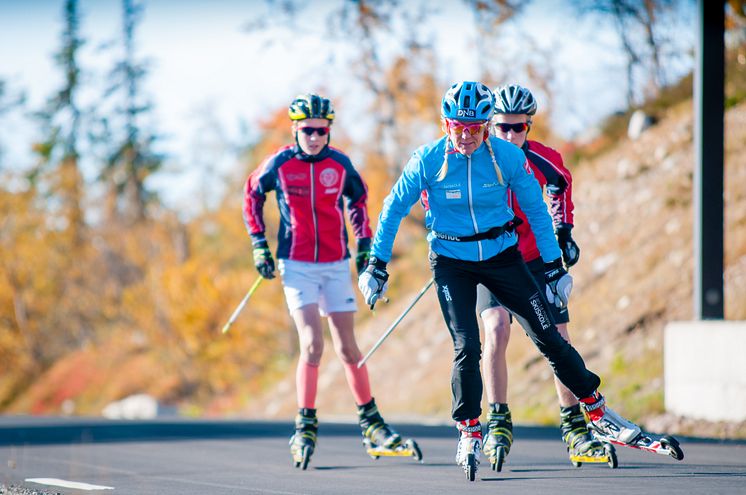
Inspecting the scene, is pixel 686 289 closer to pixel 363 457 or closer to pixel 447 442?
pixel 447 442

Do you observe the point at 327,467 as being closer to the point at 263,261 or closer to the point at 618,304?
the point at 263,261

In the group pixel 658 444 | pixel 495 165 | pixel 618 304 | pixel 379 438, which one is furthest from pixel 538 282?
pixel 618 304

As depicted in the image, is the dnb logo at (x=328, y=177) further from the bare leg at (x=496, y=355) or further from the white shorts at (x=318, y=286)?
the bare leg at (x=496, y=355)

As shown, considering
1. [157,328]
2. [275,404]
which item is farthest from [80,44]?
[275,404]

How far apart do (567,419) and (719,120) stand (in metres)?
5.55

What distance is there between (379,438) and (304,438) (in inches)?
20.9

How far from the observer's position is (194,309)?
116 ft

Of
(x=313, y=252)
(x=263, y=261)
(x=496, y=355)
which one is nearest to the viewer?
(x=496, y=355)

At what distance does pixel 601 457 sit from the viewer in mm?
7609

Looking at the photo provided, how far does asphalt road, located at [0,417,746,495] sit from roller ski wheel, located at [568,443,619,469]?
62 millimetres

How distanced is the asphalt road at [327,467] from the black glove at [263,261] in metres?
1.40

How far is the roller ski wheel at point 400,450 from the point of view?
815 centimetres

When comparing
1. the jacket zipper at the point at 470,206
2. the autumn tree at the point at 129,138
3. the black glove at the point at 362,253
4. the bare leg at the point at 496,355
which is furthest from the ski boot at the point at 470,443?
the autumn tree at the point at 129,138

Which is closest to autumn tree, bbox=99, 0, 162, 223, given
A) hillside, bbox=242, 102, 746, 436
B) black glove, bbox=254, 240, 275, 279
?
hillside, bbox=242, 102, 746, 436
